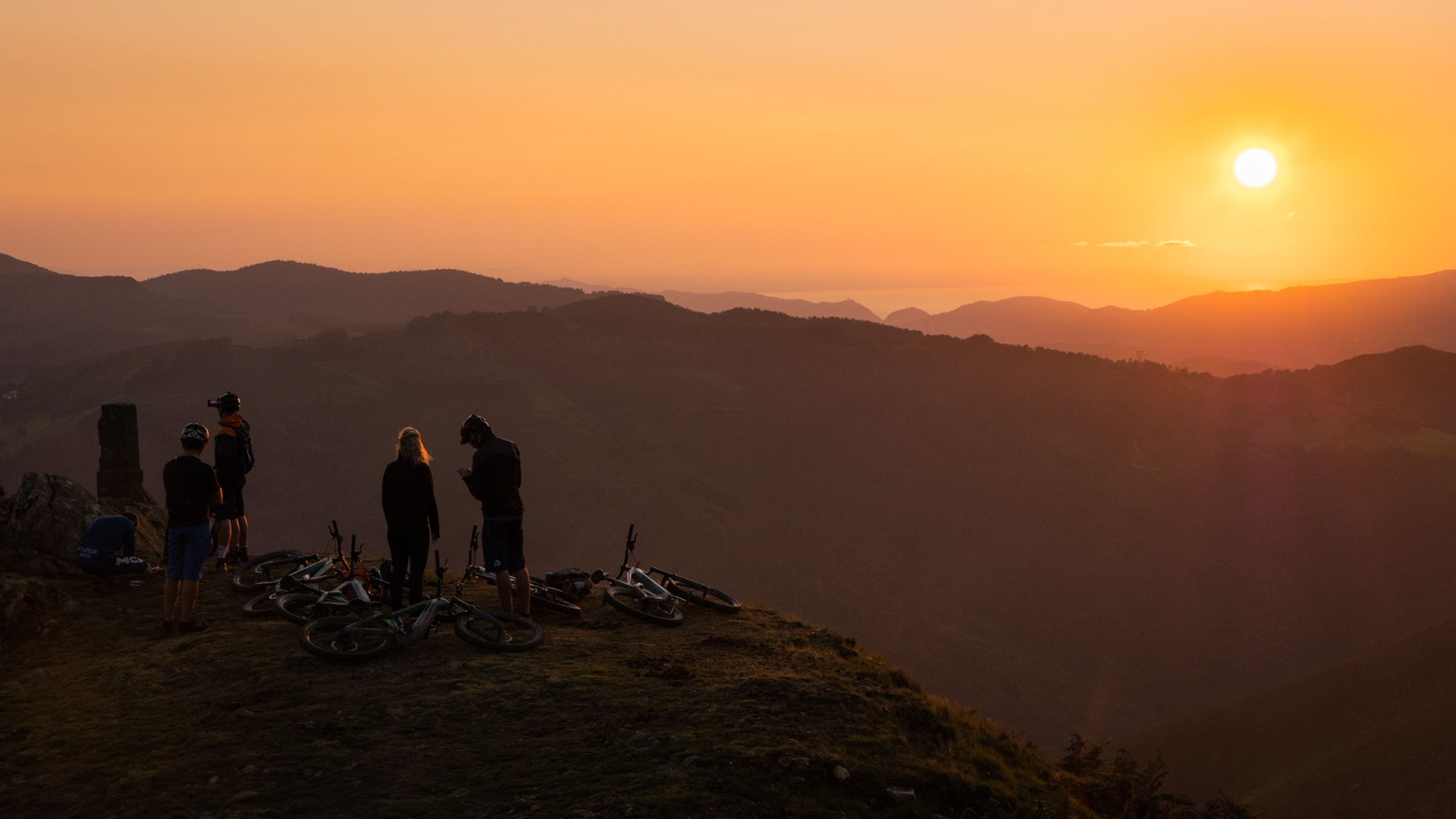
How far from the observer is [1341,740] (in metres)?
28.7

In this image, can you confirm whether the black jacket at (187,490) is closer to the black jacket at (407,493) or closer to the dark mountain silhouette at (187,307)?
the black jacket at (407,493)

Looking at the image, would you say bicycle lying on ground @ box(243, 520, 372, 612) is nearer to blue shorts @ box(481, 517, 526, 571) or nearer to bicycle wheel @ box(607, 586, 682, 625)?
blue shorts @ box(481, 517, 526, 571)

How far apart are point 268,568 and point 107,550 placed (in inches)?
79.7

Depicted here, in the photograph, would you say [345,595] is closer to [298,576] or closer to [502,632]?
[298,576]

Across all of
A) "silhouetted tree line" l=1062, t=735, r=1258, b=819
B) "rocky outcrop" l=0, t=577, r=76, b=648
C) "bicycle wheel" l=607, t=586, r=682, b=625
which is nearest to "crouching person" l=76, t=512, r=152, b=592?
"rocky outcrop" l=0, t=577, r=76, b=648

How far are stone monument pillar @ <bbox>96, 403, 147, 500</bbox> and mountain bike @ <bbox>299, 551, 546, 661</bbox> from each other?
8423 mm

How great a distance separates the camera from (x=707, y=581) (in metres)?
53.2

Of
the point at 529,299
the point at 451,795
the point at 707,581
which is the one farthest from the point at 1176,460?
the point at 529,299

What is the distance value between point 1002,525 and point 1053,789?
58046mm

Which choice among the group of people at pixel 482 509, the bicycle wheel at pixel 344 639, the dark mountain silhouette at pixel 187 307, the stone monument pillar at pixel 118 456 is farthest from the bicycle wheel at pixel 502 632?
the dark mountain silhouette at pixel 187 307

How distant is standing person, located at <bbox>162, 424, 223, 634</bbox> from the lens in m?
10.0

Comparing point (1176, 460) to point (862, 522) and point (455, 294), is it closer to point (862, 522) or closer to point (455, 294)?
point (862, 522)

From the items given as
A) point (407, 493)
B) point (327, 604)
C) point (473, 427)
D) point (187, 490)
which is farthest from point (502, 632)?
point (187, 490)

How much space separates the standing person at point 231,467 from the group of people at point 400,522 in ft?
4.08
